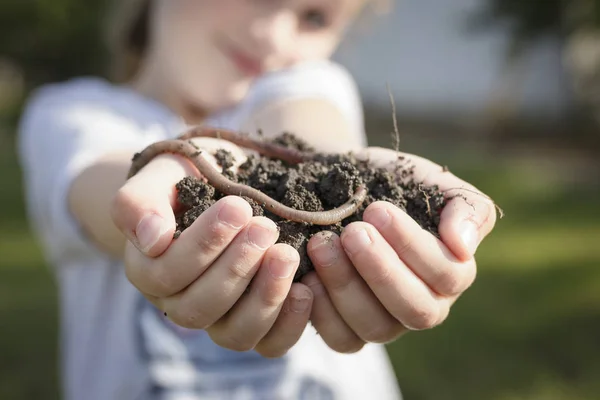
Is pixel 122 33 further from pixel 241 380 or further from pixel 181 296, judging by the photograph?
pixel 181 296

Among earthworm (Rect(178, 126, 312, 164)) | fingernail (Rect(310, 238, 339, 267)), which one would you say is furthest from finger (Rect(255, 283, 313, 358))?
earthworm (Rect(178, 126, 312, 164))

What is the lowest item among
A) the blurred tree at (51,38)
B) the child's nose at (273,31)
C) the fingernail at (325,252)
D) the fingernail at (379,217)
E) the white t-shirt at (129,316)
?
the blurred tree at (51,38)

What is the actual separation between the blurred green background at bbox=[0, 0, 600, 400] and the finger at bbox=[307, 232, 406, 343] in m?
0.80

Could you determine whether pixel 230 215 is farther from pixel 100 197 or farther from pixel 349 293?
pixel 100 197

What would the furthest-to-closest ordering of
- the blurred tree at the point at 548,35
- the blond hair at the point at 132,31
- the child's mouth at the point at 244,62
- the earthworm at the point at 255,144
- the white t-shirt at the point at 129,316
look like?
the blurred tree at the point at 548,35
the blond hair at the point at 132,31
the child's mouth at the point at 244,62
the white t-shirt at the point at 129,316
the earthworm at the point at 255,144

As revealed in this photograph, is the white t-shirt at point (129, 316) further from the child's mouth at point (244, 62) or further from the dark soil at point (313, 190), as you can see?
the dark soil at point (313, 190)

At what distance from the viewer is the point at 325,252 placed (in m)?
1.65

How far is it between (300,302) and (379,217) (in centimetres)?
30

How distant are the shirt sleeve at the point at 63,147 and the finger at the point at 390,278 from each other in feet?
4.21

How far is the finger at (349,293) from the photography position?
166cm

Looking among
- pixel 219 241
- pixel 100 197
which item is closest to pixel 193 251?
pixel 219 241

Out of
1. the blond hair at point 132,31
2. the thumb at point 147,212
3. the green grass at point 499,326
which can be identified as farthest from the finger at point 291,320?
the green grass at point 499,326

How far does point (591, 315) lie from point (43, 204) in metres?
4.37

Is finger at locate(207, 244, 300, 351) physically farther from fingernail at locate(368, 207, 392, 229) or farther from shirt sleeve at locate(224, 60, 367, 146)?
shirt sleeve at locate(224, 60, 367, 146)
